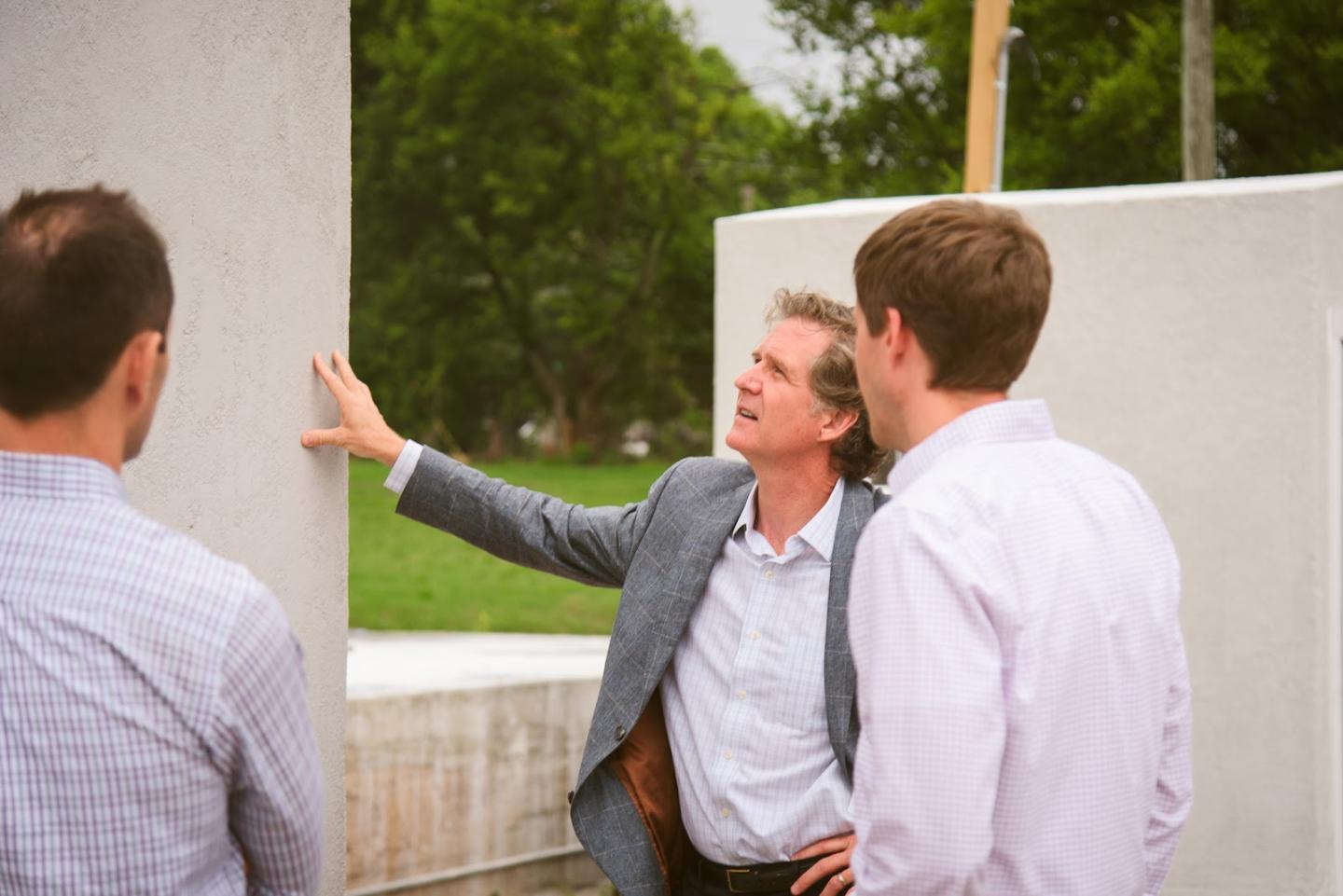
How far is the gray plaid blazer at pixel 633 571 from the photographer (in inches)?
113

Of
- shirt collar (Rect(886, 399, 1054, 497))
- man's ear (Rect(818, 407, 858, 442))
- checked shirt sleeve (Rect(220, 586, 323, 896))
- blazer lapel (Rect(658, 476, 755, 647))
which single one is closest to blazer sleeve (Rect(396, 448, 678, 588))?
blazer lapel (Rect(658, 476, 755, 647))

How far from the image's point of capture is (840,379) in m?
3.02

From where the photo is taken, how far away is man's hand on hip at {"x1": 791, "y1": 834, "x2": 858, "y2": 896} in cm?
265

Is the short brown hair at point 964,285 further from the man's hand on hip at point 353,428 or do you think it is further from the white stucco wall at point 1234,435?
the white stucco wall at point 1234,435

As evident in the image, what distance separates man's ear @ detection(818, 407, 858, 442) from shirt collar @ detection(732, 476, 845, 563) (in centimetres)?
11

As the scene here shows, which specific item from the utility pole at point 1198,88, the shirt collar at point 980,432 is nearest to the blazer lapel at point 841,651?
the shirt collar at point 980,432

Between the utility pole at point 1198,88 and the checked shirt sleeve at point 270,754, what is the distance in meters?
14.8

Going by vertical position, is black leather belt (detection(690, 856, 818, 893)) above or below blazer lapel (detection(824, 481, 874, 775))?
below

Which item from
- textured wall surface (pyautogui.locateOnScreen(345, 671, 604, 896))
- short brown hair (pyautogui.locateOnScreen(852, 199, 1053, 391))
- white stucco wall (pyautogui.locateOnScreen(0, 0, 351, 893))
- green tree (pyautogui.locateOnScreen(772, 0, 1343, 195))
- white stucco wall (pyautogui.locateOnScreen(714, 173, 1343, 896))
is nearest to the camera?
short brown hair (pyautogui.locateOnScreen(852, 199, 1053, 391))

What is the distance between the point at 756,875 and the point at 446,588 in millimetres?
12397

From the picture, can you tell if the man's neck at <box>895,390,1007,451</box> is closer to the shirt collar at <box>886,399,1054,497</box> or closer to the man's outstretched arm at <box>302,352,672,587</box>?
the shirt collar at <box>886,399,1054,497</box>

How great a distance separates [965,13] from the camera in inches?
829

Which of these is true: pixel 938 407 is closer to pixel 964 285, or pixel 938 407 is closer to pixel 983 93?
pixel 964 285

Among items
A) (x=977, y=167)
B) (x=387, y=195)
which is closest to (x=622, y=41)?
(x=387, y=195)
